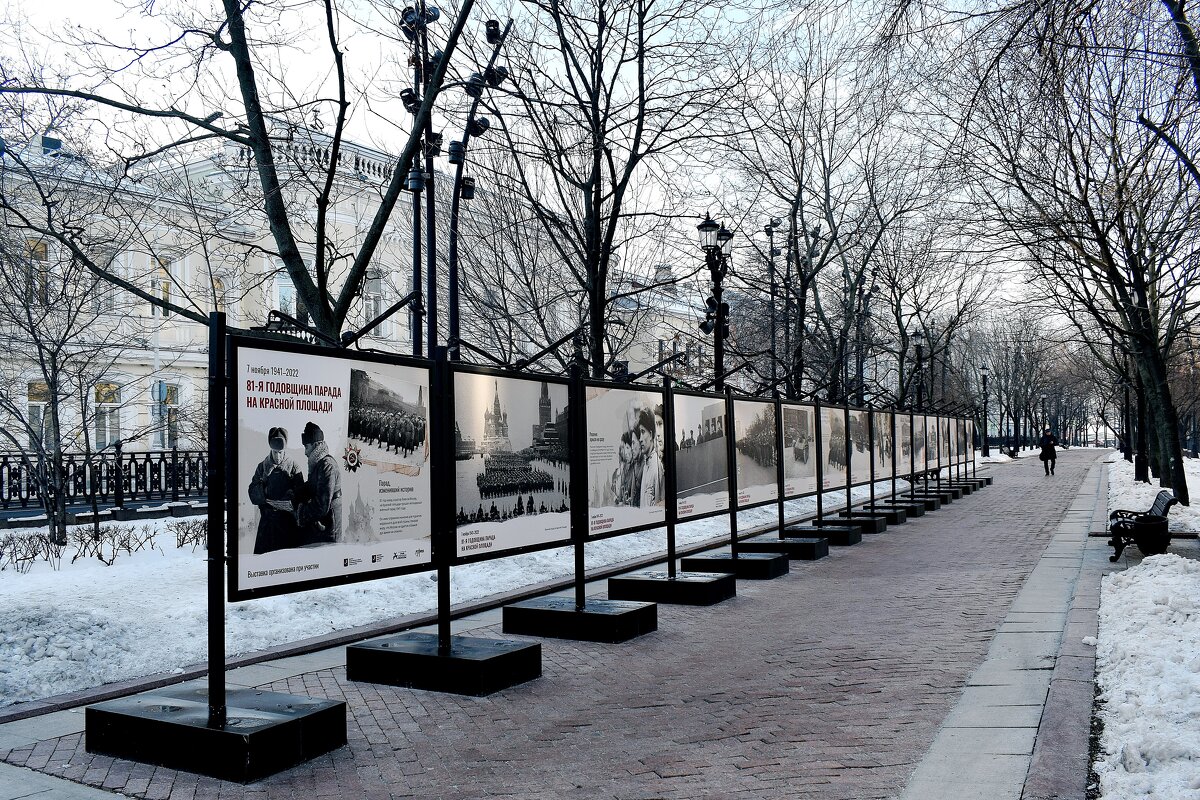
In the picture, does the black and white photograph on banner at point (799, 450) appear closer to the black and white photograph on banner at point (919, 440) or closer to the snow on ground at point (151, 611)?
the snow on ground at point (151, 611)

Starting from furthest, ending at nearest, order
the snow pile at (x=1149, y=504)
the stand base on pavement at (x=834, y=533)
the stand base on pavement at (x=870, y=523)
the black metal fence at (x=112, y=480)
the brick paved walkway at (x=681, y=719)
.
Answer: the black metal fence at (x=112, y=480)
the stand base on pavement at (x=870, y=523)
the snow pile at (x=1149, y=504)
the stand base on pavement at (x=834, y=533)
the brick paved walkway at (x=681, y=719)

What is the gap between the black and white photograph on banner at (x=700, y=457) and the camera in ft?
37.8

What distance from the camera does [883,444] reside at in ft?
71.6

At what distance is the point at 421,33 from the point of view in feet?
37.3

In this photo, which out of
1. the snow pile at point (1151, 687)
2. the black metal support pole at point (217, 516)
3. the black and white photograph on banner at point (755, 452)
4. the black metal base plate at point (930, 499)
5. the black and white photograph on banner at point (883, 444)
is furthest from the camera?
the black metal base plate at point (930, 499)

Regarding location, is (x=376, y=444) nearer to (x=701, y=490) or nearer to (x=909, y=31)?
(x=909, y=31)

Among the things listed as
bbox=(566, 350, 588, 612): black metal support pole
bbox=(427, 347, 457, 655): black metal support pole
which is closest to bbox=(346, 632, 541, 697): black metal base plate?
bbox=(427, 347, 457, 655): black metal support pole

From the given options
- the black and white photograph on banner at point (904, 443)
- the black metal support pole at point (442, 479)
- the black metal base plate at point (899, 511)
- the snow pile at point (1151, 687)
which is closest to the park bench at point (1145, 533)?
the snow pile at point (1151, 687)

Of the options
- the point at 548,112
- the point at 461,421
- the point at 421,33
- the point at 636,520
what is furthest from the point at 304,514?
the point at 548,112

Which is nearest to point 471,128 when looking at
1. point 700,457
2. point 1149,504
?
point 700,457

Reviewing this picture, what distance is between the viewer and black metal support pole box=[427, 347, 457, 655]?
283 inches

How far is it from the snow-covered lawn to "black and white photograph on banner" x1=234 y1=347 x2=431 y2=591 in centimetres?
437

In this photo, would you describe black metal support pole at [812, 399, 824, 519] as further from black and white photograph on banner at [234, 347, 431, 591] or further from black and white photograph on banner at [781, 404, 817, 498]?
black and white photograph on banner at [234, 347, 431, 591]

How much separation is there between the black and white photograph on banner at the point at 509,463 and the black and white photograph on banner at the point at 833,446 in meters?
9.09
